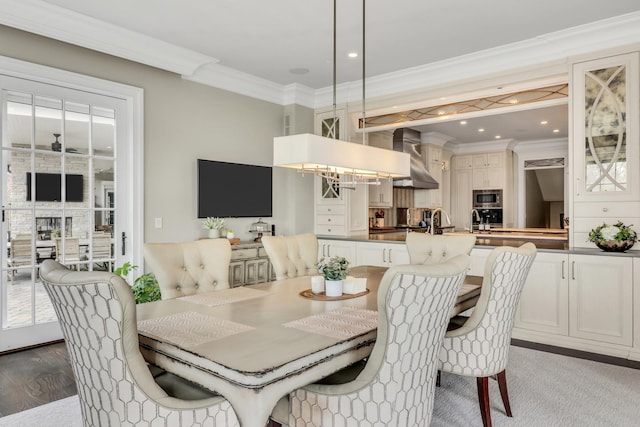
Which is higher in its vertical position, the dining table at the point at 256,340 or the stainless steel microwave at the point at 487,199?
the stainless steel microwave at the point at 487,199

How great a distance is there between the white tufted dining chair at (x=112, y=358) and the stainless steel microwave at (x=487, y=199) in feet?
25.8

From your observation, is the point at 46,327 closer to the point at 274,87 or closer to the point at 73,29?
the point at 73,29

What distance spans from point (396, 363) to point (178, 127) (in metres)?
3.63

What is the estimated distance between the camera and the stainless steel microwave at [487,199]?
8.37 metres

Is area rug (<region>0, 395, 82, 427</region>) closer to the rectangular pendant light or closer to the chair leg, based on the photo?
the rectangular pendant light

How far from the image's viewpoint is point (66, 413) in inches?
94.6

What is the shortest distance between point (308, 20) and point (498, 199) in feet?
20.1

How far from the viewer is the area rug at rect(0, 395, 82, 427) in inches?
90.0

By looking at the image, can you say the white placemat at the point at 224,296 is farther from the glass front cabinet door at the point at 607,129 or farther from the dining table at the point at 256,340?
the glass front cabinet door at the point at 607,129

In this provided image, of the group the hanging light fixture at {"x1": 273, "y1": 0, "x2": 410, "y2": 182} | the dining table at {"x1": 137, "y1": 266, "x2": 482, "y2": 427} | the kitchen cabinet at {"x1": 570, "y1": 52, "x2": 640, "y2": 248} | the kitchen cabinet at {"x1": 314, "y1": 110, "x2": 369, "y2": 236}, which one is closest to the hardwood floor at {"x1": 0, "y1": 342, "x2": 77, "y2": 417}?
the dining table at {"x1": 137, "y1": 266, "x2": 482, "y2": 427}

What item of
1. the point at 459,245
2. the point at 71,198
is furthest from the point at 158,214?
the point at 459,245

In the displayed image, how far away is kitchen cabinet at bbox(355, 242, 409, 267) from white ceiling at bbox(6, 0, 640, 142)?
187cm

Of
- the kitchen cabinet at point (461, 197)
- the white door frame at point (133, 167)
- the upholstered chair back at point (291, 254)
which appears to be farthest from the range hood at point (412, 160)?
the white door frame at point (133, 167)

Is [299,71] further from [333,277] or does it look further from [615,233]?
[615,233]
